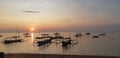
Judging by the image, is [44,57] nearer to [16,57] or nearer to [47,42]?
[16,57]

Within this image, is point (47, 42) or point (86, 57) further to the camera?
point (47, 42)

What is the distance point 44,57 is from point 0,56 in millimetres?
6259

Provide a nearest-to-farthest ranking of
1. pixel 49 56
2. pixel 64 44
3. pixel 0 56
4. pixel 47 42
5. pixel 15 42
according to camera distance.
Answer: pixel 0 56 < pixel 49 56 < pixel 64 44 < pixel 47 42 < pixel 15 42

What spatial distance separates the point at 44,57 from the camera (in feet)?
38.1

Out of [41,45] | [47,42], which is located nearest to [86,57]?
[41,45]

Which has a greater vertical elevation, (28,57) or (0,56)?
(0,56)

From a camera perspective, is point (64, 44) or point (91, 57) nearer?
point (91, 57)

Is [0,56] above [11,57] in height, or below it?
above

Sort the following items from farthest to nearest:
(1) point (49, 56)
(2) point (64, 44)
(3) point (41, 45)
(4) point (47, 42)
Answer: (4) point (47, 42) < (3) point (41, 45) < (2) point (64, 44) < (1) point (49, 56)

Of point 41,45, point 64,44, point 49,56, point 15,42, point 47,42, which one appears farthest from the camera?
point 15,42

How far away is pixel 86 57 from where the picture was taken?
11.6m

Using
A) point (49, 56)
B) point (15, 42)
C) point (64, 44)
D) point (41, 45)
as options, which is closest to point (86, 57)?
point (49, 56)

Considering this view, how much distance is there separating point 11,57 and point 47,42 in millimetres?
79333

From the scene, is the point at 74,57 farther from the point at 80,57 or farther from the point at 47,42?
the point at 47,42
